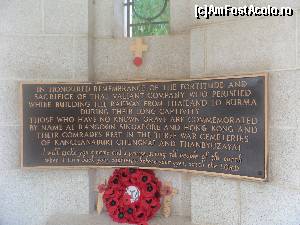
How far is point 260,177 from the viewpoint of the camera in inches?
120

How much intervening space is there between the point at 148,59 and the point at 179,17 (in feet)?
2.02

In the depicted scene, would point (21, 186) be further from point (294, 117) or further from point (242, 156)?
point (294, 117)

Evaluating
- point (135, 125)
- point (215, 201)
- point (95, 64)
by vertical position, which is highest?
point (95, 64)

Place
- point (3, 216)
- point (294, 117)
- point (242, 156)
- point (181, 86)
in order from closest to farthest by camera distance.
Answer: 1. point (294, 117)
2. point (242, 156)
3. point (181, 86)
4. point (3, 216)

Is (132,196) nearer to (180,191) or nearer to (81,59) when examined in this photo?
(180,191)

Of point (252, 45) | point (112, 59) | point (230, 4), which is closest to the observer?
point (252, 45)

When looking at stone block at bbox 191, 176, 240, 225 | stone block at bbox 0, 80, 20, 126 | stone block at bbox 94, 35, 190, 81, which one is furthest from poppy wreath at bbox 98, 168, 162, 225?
stone block at bbox 0, 80, 20, 126

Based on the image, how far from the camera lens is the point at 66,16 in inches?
153

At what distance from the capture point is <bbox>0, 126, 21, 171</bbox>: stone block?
3801 mm

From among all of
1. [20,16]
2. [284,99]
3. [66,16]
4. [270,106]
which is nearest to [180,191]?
[270,106]

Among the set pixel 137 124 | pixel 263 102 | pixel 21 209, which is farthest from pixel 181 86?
pixel 21 209

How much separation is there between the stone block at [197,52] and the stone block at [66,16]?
132cm

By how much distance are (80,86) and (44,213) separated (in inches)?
60.7

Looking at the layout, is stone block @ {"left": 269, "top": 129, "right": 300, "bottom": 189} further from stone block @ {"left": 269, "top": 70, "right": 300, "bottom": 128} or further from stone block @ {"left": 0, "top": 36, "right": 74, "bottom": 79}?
stone block @ {"left": 0, "top": 36, "right": 74, "bottom": 79}
